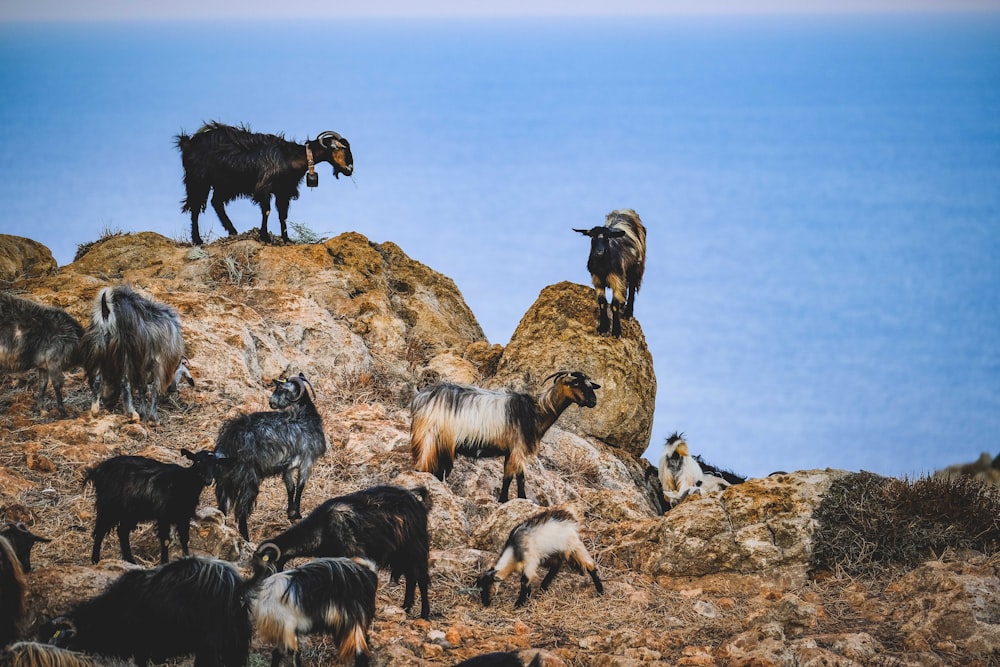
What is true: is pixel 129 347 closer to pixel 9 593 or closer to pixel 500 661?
pixel 9 593

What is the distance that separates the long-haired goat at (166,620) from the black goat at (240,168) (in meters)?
9.01

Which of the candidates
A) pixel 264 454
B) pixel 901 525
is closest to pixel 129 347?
pixel 264 454

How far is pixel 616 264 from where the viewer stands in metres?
11.9

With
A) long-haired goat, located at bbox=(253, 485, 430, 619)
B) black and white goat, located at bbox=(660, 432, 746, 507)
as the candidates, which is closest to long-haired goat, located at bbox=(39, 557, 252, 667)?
long-haired goat, located at bbox=(253, 485, 430, 619)

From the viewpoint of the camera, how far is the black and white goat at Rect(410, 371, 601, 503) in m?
9.61

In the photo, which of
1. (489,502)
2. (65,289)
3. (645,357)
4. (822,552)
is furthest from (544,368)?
(65,289)

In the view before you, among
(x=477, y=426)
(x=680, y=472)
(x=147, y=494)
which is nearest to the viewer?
(x=147, y=494)

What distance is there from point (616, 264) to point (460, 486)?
3.30m

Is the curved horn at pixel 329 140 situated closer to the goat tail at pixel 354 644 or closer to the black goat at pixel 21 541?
the black goat at pixel 21 541

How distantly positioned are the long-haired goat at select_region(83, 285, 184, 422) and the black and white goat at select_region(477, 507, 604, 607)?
4.24 m

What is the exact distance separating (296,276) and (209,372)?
9.46 ft

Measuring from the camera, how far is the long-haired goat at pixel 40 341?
9.99 m

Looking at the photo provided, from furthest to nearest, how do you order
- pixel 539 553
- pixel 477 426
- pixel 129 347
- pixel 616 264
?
pixel 616 264 < pixel 129 347 < pixel 477 426 < pixel 539 553

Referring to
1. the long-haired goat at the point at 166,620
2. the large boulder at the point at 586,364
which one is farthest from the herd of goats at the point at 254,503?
the large boulder at the point at 586,364
